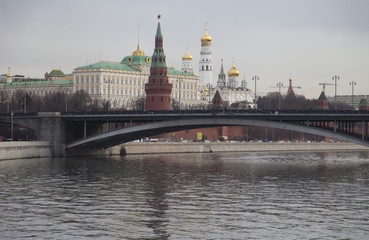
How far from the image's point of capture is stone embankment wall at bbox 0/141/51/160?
64.8 m

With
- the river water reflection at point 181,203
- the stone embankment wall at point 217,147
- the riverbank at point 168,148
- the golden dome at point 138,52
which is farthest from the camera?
the golden dome at point 138,52

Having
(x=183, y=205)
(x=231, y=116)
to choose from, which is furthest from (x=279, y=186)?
(x=231, y=116)

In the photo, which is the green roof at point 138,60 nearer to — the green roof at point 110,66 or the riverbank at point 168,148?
the green roof at point 110,66

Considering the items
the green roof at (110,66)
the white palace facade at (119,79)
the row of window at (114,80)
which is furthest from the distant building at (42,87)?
the green roof at (110,66)

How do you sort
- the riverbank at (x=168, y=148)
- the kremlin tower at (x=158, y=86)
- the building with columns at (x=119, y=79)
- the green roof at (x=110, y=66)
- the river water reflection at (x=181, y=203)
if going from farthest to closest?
1. the green roof at (x=110, y=66)
2. the building with columns at (x=119, y=79)
3. the kremlin tower at (x=158, y=86)
4. the riverbank at (x=168, y=148)
5. the river water reflection at (x=181, y=203)

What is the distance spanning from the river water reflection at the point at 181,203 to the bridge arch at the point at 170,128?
353cm

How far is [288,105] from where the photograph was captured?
156 metres

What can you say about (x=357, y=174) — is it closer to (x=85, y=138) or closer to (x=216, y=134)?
(x=85, y=138)

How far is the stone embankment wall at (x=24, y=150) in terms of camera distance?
64750mm

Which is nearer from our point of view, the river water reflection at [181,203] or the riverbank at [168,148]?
the river water reflection at [181,203]

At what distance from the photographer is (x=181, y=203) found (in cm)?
3688

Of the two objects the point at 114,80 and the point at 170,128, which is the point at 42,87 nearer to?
the point at 114,80

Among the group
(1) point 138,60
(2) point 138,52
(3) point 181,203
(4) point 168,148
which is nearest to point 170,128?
(4) point 168,148

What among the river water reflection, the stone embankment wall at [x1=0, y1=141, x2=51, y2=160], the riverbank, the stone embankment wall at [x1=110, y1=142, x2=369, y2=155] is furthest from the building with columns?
the river water reflection
